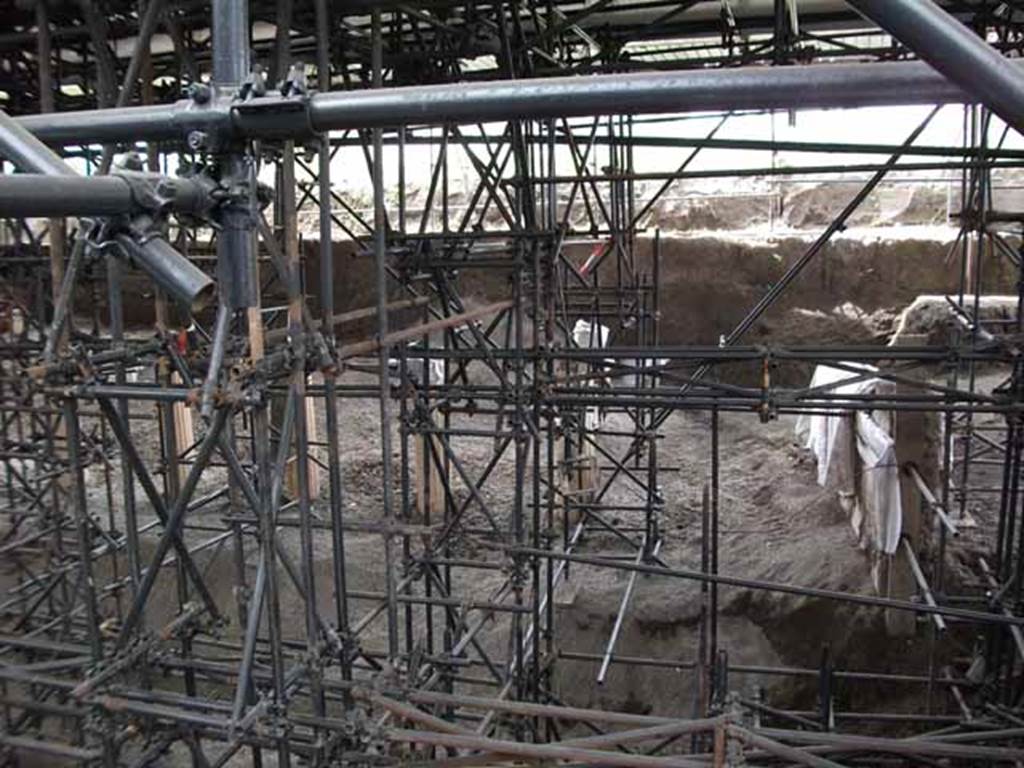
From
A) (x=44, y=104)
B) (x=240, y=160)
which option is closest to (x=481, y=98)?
(x=240, y=160)

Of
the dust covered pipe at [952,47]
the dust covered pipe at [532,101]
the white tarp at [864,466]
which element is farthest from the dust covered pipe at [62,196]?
the white tarp at [864,466]

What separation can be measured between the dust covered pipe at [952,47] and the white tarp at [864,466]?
19.1 ft

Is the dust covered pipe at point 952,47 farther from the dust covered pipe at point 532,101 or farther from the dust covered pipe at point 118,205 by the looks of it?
the dust covered pipe at point 118,205

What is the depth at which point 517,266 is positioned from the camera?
7.21 meters

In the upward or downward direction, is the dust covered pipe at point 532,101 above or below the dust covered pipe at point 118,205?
above

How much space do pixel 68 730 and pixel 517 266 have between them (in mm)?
6853

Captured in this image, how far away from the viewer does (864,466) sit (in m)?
10.6

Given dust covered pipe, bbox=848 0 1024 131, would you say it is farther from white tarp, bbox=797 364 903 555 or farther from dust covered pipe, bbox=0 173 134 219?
white tarp, bbox=797 364 903 555

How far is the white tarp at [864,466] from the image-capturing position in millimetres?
9305

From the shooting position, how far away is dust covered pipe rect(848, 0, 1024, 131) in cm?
207

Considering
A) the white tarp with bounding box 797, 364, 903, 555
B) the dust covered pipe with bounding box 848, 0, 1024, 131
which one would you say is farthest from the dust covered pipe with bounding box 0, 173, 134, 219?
the white tarp with bounding box 797, 364, 903, 555

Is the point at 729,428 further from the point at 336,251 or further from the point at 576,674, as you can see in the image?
the point at 336,251

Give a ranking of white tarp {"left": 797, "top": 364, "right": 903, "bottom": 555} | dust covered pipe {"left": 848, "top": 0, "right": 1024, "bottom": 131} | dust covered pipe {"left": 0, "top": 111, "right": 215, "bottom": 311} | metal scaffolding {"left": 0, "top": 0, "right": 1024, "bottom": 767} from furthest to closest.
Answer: white tarp {"left": 797, "top": 364, "right": 903, "bottom": 555} < metal scaffolding {"left": 0, "top": 0, "right": 1024, "bottom": 767} < dust covered pipe {"left": 0, "top": 111, "right": 215, "bottom": 311} < dust covered pipe {"left": 848, "top": 0, "right": 1024, "bottom": 131}

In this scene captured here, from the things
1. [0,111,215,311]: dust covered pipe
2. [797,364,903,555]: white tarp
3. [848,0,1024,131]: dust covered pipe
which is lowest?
[797,364,903,555]: white tarp
